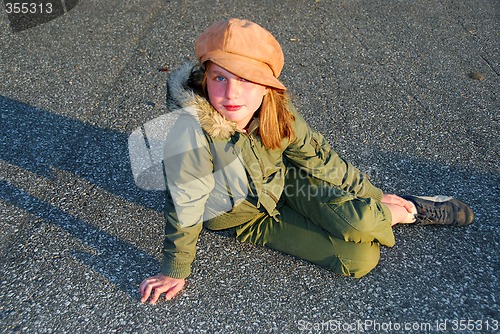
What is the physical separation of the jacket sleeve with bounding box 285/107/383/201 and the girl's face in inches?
16.3

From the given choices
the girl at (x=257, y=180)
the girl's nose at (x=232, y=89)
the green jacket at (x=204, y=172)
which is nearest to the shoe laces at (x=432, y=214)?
the girl at (x=257, y=180)

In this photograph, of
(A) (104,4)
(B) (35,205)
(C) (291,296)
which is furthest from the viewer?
(A) (104,4)

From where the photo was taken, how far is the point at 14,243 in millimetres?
2791

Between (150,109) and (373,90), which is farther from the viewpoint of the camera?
(373,90)

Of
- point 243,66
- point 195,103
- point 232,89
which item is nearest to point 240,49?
point 243,66

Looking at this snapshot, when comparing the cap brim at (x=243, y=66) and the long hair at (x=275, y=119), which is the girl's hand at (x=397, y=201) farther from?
the cap brim at (x=243, y=66)

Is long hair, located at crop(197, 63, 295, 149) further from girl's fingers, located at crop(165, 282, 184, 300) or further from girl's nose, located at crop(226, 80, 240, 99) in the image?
girl's fingers, located at crop(165, 282, 184, 300)

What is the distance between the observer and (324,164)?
9.55 feet

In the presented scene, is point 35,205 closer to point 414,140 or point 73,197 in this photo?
point 73,197

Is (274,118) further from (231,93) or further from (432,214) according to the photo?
(432,214)

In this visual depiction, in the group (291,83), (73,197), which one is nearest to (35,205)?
(73,197)

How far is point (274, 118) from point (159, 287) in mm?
953

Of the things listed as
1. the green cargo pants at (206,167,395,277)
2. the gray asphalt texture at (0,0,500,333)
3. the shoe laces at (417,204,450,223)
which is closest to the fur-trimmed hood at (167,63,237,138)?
the green cargo pants at (206,167,395,277)

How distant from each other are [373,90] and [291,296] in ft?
7.09
